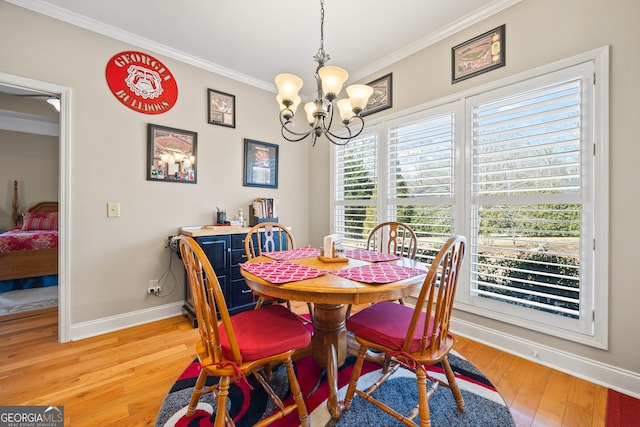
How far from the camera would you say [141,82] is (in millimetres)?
2518

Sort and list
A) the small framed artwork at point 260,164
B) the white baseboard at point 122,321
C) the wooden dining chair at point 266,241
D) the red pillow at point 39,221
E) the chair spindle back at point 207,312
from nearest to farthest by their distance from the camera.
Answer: the chair spindle back at point 207,312 → the wooden dining chair at point 266,241 → the white baseboard at point 122,321 → the small framed artwork at point 260,164 → the red pillow at point 39,221

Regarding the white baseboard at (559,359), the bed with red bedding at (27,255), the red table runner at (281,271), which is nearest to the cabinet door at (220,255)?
the red table runner at (281,271)

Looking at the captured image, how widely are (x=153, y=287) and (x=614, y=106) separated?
3.91 meters

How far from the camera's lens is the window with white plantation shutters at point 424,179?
→ 7.79ft

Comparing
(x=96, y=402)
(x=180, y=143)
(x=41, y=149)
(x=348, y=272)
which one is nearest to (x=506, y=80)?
(x=348, y=272)

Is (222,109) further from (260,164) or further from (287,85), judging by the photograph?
(287,85)

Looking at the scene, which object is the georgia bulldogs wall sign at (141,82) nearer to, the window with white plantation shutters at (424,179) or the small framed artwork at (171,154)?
the small framed artwork at (171,154)

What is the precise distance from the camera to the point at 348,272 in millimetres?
1405

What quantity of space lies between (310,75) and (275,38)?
73 centimetres

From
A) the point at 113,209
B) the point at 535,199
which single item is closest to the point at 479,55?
the point at 535,199

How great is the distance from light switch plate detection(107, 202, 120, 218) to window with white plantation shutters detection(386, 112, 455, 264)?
267 cm

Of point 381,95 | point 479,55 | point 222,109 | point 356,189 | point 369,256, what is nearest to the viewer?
point 369,256

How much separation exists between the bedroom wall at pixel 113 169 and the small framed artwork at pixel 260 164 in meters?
0.15

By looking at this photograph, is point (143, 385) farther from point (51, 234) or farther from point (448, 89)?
point (51, 234)
